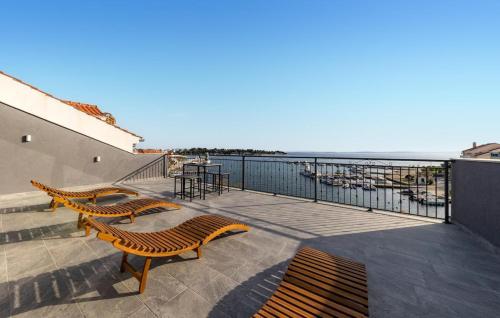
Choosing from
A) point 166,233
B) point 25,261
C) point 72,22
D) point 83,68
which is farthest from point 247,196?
point 83,68

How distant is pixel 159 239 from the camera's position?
2.58 metres

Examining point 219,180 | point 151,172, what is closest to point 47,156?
point 151,172

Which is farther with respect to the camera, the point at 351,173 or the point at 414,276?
the point at 351,173

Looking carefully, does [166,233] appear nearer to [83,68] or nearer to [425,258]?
[425,258]

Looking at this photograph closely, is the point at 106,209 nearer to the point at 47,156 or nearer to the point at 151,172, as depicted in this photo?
the point at 47,156

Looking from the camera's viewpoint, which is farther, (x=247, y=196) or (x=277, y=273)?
(x=247, y=196)

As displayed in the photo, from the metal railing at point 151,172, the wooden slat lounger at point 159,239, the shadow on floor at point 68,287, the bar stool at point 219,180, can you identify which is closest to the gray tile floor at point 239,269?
the shadow on floor at point 68,287

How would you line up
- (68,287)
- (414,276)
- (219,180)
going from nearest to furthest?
(68,287) → (414,276) → (219,180)

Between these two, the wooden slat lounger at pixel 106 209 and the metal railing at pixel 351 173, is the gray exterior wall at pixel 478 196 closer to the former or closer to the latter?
the metal railing at pixel 351 173

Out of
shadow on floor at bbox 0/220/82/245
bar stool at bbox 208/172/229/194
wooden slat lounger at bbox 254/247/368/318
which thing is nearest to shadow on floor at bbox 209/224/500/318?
wooden slat lounger at bbox 254/247/368/318

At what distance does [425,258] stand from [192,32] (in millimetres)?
12992

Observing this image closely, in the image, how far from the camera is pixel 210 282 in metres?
2.15

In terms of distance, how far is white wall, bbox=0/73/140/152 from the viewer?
20.2ft

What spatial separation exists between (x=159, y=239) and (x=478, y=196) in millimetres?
4935
